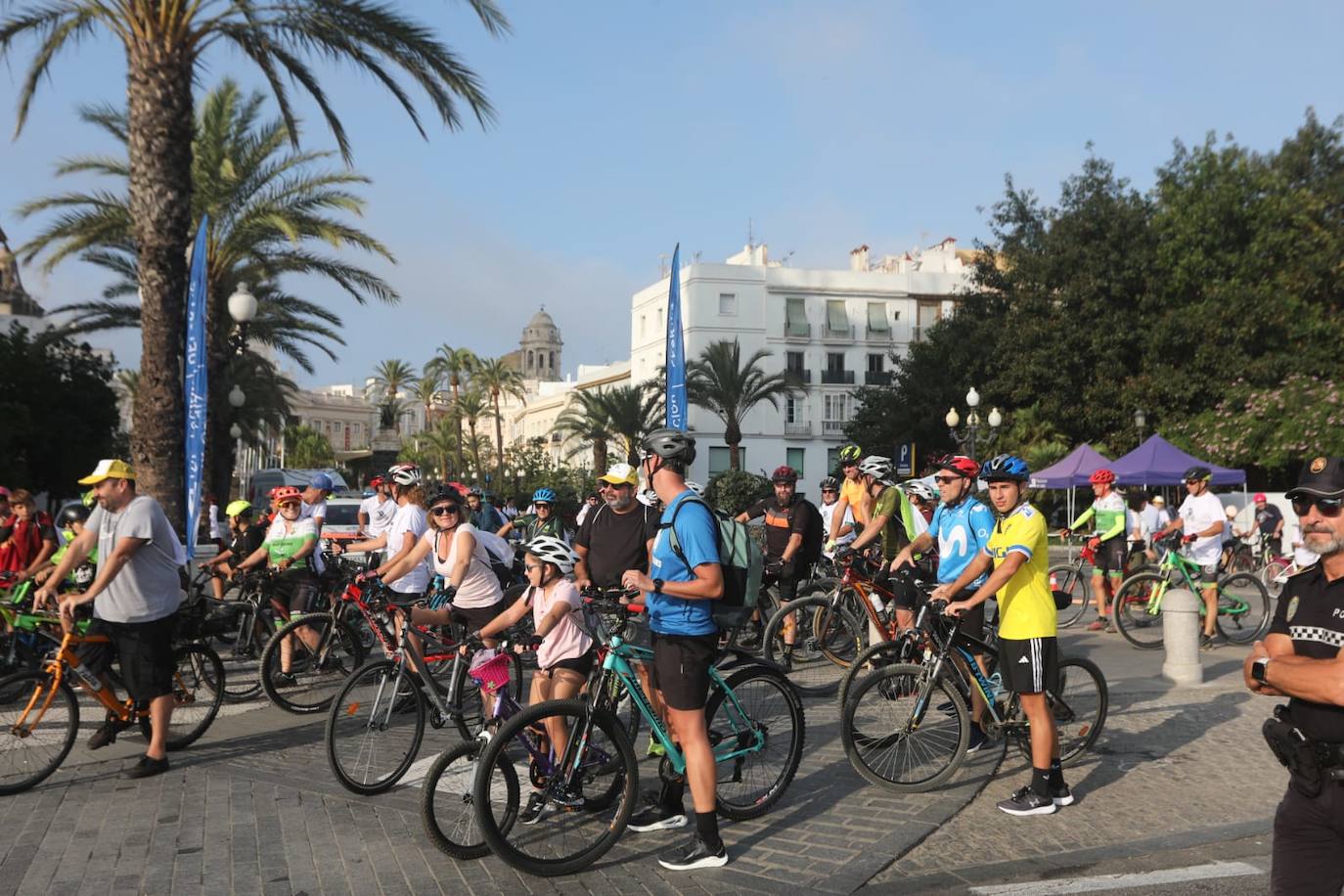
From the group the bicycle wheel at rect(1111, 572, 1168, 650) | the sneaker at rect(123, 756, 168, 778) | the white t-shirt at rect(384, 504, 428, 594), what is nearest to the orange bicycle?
the sneaker at rect(123, 756, 168, 778)

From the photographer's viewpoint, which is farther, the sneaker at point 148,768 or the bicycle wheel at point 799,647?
the bicycle wheel at point 799,647

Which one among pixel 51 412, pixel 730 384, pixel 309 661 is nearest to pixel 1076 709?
pixel 309 661

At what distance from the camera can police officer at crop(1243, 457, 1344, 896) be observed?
3.10 meters

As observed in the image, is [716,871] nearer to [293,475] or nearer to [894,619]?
[894,619]

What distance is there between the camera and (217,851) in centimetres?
522

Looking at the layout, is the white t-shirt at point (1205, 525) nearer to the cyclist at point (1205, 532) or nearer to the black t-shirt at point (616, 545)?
the cyclist at point (1205, 532)

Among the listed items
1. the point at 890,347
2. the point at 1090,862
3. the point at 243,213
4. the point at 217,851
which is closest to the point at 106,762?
the point at 217,851

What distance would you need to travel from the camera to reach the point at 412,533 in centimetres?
848

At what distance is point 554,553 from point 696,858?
1648mm

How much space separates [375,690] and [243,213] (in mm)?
18567

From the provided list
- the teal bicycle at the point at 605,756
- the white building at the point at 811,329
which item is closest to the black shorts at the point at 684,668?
the teal bicycle at the point at 605,756

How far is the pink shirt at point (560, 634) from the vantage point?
5766 millimetres

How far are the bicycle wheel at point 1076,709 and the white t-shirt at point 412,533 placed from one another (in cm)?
459

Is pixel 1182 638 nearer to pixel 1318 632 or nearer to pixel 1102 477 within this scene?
pixel 1102 477
